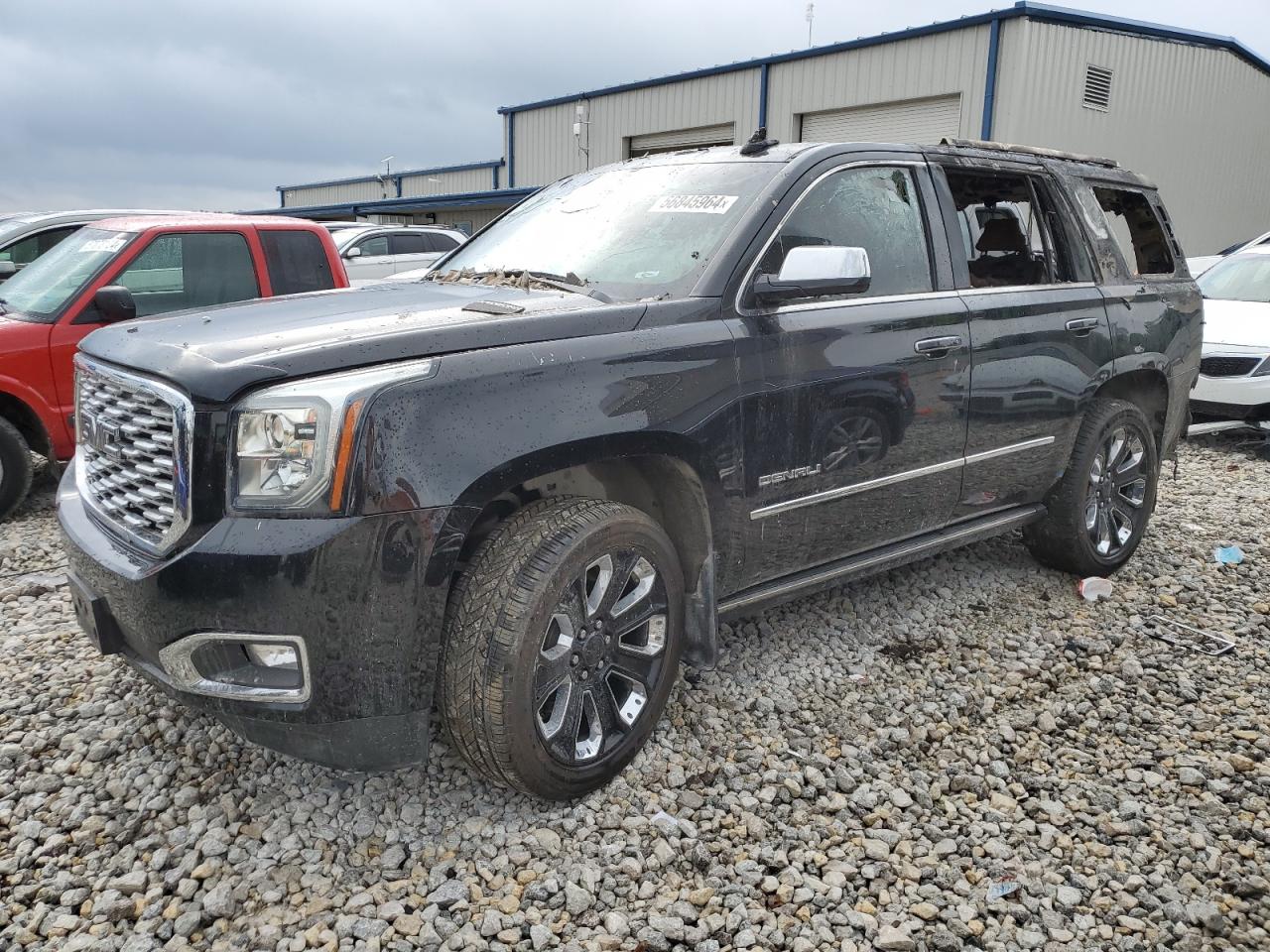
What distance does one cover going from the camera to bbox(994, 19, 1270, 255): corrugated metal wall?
15031 millimetres

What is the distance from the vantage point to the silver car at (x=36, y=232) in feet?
26.7

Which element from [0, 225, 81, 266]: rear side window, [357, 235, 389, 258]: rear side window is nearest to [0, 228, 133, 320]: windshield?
[0, 225, 81, 266]: rear side window

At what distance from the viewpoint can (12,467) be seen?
Answer: 19.0 ft

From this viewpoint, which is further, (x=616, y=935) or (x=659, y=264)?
(x=659, y=264)

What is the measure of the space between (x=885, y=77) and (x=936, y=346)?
14424mm

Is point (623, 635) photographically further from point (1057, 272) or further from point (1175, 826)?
point (1057, 272)

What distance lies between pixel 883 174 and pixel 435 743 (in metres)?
2.70

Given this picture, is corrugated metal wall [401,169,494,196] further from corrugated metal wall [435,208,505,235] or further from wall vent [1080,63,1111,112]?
wall vent [1080,63,1111,112]

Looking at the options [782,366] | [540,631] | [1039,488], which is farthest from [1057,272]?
[540,631]

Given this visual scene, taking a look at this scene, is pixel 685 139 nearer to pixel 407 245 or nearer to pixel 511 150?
pixel 511 150

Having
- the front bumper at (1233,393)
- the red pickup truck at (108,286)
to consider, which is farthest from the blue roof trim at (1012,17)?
the red pickup truck at (108,286)

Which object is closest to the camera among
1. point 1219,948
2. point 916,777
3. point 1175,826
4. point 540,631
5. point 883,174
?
point 1219,948

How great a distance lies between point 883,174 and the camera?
3.83 m

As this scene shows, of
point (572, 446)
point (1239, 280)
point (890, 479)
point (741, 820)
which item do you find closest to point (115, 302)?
point (572, 446)
